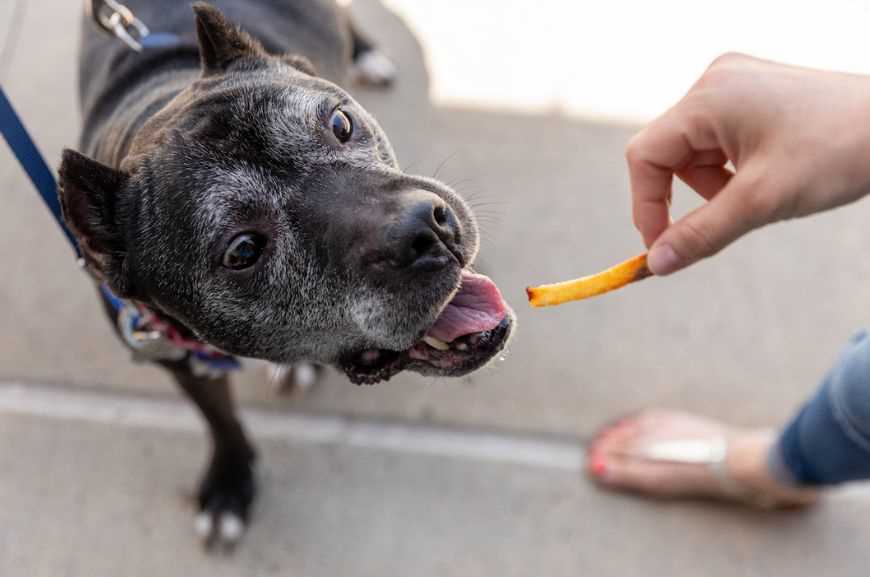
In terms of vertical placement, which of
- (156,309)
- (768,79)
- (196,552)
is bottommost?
(196,552)

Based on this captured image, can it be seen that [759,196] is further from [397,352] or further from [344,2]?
[344,2]

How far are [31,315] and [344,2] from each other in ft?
7.67

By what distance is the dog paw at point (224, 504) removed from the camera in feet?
10.6

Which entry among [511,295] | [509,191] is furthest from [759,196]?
[509,191]

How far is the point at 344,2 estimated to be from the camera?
4152mm

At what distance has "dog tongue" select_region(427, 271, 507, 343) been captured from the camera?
2.22m

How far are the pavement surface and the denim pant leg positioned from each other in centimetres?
47

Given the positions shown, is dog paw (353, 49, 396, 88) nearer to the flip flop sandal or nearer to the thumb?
the flip flop sandal

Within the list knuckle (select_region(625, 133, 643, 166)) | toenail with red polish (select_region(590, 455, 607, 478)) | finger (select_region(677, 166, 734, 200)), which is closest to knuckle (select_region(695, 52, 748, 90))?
knuckle (select_region(625, 133, 643, 166))

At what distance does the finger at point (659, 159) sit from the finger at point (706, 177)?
70mm

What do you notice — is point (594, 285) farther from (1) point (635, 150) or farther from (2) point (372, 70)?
(2) point (372, 70)

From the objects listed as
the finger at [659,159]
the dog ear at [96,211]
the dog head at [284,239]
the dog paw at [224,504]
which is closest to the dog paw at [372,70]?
the dog head at [284,239]

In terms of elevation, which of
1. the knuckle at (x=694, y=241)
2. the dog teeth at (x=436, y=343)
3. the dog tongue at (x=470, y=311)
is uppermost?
the knuckle at (x=694, y=241)

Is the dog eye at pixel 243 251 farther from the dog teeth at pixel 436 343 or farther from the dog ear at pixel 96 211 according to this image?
the dog teeth at pixel 436 343
